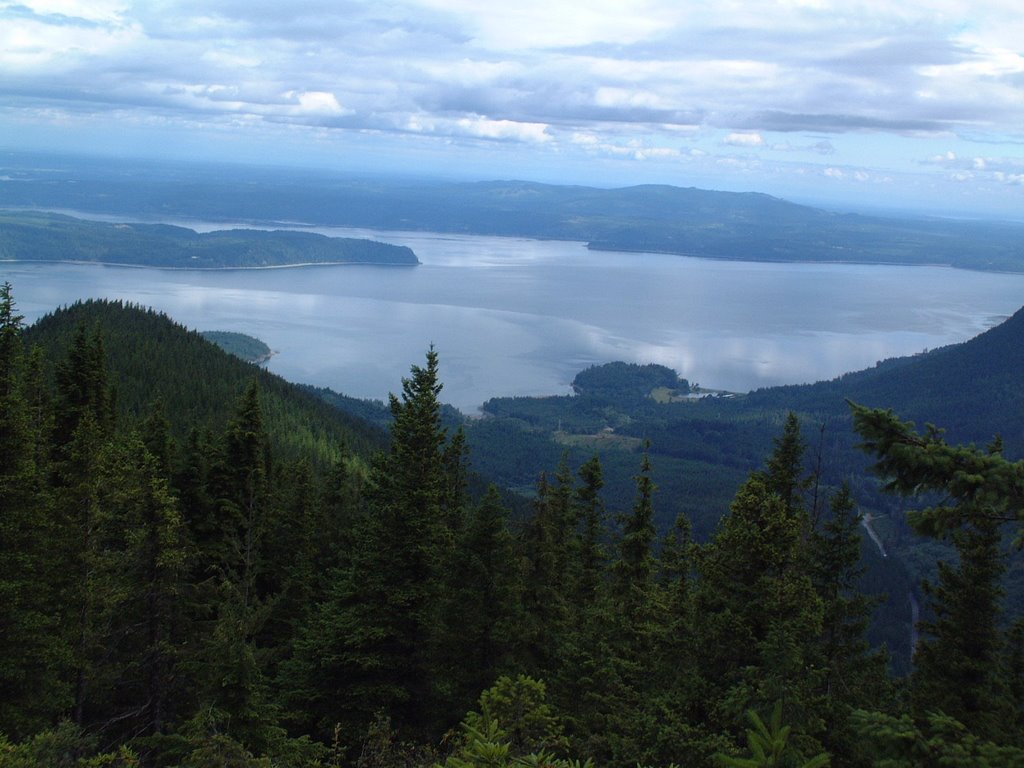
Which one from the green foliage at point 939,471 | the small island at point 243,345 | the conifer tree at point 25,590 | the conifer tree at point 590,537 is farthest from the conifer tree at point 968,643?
the small island at point 243,345

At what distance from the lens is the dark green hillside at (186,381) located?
68500mm

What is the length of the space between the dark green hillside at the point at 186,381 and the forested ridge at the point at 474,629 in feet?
148

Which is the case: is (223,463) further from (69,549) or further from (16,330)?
(69,549)

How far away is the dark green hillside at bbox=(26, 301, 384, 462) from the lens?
68500 mm

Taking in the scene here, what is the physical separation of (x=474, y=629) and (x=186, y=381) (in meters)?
67.1

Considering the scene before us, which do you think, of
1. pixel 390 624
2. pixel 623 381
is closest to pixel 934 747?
pixel 390 624

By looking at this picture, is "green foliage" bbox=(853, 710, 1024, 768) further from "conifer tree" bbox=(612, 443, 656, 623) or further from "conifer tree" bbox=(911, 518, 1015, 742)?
"conifer tree" bbox=(612, 443, 656, 623)

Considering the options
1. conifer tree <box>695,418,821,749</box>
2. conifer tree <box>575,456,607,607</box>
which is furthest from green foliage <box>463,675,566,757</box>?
conifer tree <box>575,456,607,607</box>

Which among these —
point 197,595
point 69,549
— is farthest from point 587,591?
point 69,549

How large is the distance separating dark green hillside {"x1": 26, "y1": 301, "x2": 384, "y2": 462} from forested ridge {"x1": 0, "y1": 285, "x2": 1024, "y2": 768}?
1771 inches

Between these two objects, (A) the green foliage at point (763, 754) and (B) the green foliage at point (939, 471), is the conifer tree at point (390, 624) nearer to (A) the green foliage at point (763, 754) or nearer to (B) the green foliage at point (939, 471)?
(B) the green foliage at point (939, 471)

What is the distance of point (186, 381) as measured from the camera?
253 ft

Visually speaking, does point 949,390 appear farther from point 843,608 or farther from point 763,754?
point 763,754

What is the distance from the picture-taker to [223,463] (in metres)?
25.2
